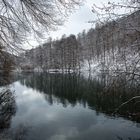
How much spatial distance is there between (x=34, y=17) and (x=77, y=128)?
8.47 metres

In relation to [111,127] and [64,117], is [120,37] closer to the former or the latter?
[111,127]

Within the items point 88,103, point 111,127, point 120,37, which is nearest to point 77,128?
point 111,127

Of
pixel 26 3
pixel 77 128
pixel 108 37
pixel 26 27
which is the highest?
pixel 26 3

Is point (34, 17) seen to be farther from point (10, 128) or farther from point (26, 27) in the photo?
point (10, 128)

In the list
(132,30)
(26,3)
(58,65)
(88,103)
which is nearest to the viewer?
(132,30)

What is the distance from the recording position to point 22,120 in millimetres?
14195

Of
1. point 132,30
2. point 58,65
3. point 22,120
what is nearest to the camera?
point 132,30

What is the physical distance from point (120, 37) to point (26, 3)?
2.53m

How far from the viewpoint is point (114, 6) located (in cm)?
373

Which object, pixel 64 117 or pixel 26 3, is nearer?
pixel 26 3

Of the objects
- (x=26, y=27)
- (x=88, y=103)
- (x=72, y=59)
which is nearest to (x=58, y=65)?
(x=72, y=59)

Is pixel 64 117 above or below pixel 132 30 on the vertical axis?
below

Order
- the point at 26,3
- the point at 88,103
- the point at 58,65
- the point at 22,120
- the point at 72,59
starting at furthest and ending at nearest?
the point at 58,65
the point at 72,59
the point at 88,103
the point at 22,120
the point at 26,3

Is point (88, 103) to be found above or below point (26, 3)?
below
